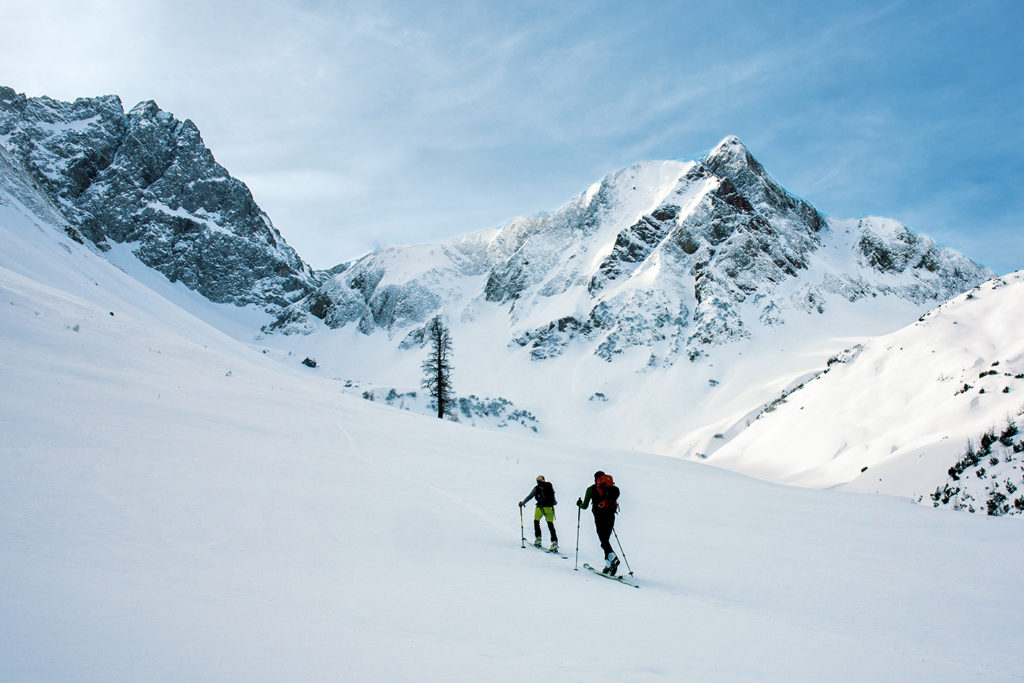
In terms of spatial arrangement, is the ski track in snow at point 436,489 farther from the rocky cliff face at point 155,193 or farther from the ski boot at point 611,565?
the rocky cliff face at point 155,193

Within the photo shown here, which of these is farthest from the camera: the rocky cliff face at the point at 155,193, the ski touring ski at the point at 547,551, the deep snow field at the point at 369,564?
the rocky cliff face at the point at 155,193

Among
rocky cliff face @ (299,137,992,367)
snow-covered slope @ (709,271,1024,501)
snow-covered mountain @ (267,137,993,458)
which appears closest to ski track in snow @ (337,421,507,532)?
snow-covered slope @ (709,271,1024,501)

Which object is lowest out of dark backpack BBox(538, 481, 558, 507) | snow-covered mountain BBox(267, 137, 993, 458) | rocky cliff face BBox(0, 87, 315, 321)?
dark backpack BBox(538, 481, 558, 507)

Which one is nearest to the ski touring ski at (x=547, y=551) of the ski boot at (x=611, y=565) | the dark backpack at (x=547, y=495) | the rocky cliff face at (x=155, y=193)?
the dark backpack at (x=547, y=495)

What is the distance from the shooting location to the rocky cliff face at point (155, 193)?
13525cm

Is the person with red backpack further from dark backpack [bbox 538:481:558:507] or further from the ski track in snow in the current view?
the ski track in snow

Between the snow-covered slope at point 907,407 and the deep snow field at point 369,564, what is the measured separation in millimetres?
8067

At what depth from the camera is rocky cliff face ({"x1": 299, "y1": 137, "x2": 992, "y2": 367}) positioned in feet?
279

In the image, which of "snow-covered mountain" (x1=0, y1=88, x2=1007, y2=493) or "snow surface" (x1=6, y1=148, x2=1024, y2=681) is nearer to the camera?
"snow surface" (x1=6, y1=148, x2=1024, y2=681)

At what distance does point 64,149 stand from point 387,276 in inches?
3600

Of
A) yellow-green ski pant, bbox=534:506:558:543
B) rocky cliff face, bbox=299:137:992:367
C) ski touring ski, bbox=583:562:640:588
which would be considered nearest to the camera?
ski touring ski, bbox=583:562:640:588

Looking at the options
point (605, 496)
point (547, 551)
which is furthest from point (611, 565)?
point (547, 551)

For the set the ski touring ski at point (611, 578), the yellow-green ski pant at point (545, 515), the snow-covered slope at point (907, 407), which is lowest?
the ski touring ski at point (611, 578)

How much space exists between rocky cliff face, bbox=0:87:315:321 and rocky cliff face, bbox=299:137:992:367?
100ft
